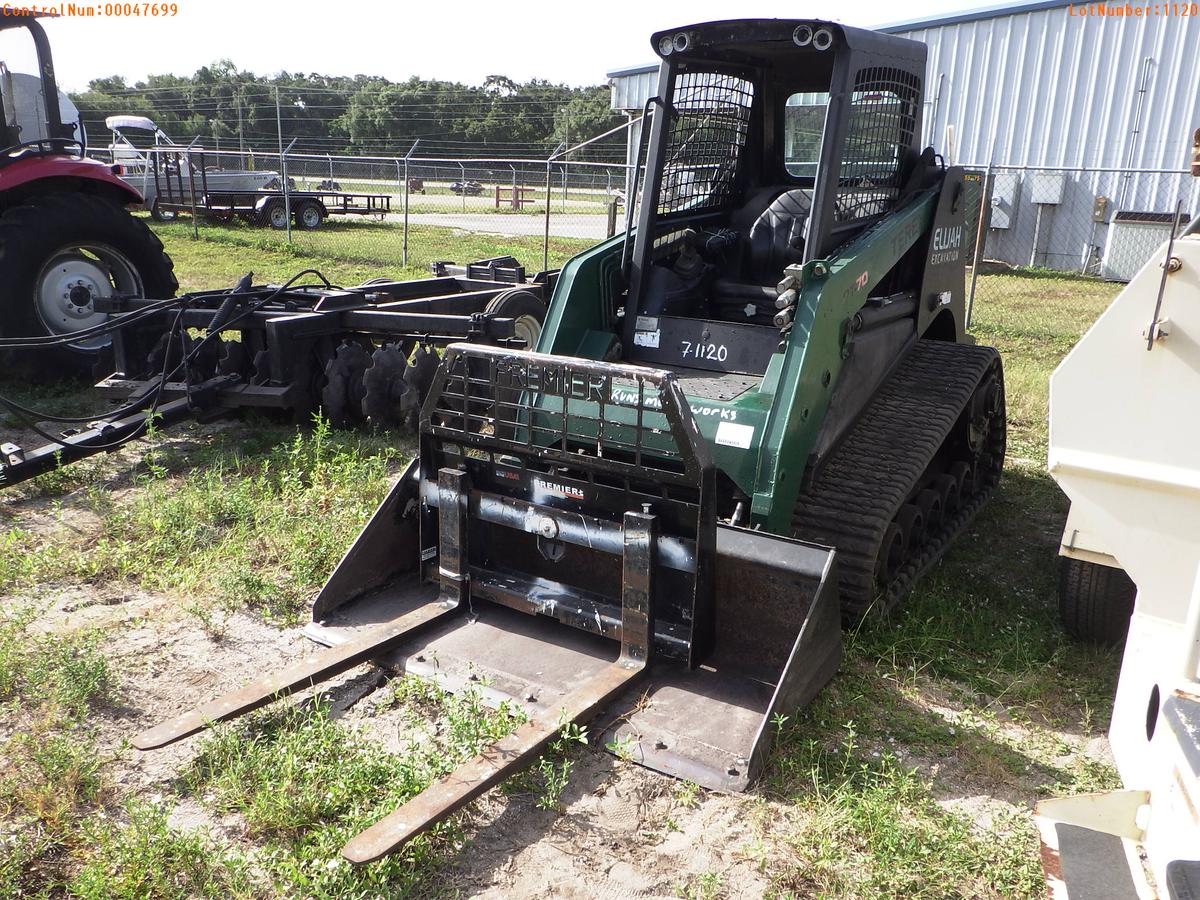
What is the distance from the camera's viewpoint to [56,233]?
7086mm

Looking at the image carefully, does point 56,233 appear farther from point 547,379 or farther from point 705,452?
point 705,452

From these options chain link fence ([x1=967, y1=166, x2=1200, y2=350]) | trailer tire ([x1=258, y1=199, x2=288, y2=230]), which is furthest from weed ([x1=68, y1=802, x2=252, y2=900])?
trailer tire ([x1=258, y1=199, x2=288, y2=230])

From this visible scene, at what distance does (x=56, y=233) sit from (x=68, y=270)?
331 millimetres

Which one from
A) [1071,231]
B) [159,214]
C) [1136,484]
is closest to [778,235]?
[1136,484]

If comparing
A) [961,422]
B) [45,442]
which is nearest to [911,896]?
[961,422]

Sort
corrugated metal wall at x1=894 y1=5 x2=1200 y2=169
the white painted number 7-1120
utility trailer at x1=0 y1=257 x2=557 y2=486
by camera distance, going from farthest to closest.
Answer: corrugated metal wall at x1=894 y1=5 x2=1200 y2=169, utility trailer at x1=0 y1=257 x2=557 y2=486, the white painted number 7-1120

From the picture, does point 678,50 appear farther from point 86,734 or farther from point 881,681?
point 86,734

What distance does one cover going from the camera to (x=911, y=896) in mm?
2723

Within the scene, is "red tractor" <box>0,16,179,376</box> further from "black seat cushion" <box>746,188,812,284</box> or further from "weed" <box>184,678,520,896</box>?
"weed" <box>184,678,520,896</box>

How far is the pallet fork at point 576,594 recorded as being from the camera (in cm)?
332

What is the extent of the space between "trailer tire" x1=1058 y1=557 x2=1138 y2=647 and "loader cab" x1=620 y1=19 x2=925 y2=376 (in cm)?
152

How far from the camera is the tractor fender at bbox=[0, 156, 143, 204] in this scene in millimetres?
7180

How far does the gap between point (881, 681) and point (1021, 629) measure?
2.93 ft

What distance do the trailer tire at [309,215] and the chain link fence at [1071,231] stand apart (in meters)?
13.9
